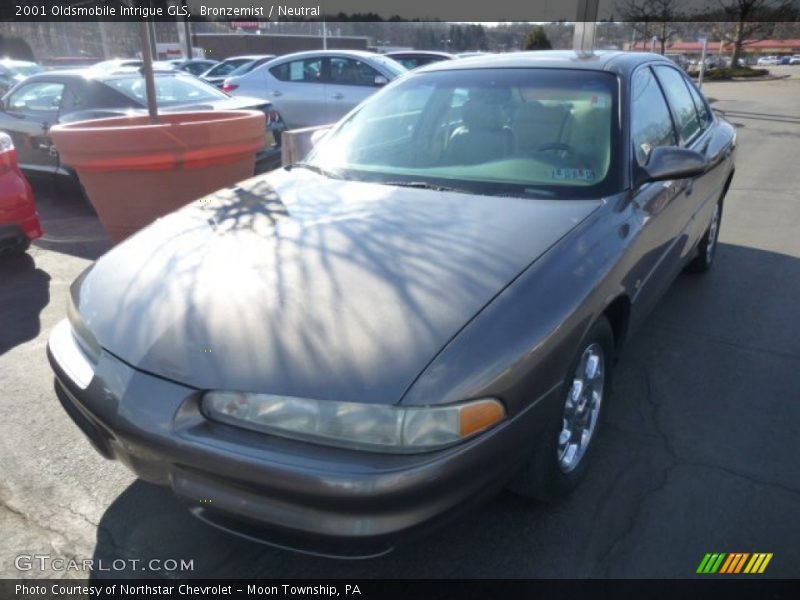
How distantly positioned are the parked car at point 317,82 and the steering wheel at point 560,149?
290 inches

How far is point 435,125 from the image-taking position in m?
3.48

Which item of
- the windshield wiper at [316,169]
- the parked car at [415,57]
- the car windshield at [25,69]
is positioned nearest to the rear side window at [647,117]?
the windshield wiper at [316,169]

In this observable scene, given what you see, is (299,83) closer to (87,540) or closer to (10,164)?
(10,164)

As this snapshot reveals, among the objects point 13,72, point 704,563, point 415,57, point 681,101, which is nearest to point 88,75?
point 681,101

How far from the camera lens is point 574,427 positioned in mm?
2580

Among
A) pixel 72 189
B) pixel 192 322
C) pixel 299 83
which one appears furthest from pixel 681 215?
pixel 299 83

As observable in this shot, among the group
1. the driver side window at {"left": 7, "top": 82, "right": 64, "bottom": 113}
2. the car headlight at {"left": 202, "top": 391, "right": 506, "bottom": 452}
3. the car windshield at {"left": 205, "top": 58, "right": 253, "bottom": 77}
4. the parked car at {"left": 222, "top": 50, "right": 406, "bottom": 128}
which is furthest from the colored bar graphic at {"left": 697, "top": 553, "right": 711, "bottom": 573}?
the car windshield at {"left": 205, "top": 58, "right": 253, "bottom": 77}

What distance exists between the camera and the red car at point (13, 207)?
4.95 metres

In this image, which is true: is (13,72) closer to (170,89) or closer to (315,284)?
(170,89)

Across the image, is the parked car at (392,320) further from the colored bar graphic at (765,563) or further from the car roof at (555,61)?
the colored bar graphic at (765,563)

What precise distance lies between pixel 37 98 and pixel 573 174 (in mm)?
7192

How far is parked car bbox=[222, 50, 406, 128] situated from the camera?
401 inches

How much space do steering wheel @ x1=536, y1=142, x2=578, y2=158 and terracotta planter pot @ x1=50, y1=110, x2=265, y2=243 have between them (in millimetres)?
2907

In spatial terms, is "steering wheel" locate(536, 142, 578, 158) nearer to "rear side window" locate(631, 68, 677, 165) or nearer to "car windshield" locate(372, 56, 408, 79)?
"rear side window" locate(631, 68, 677, 165)
